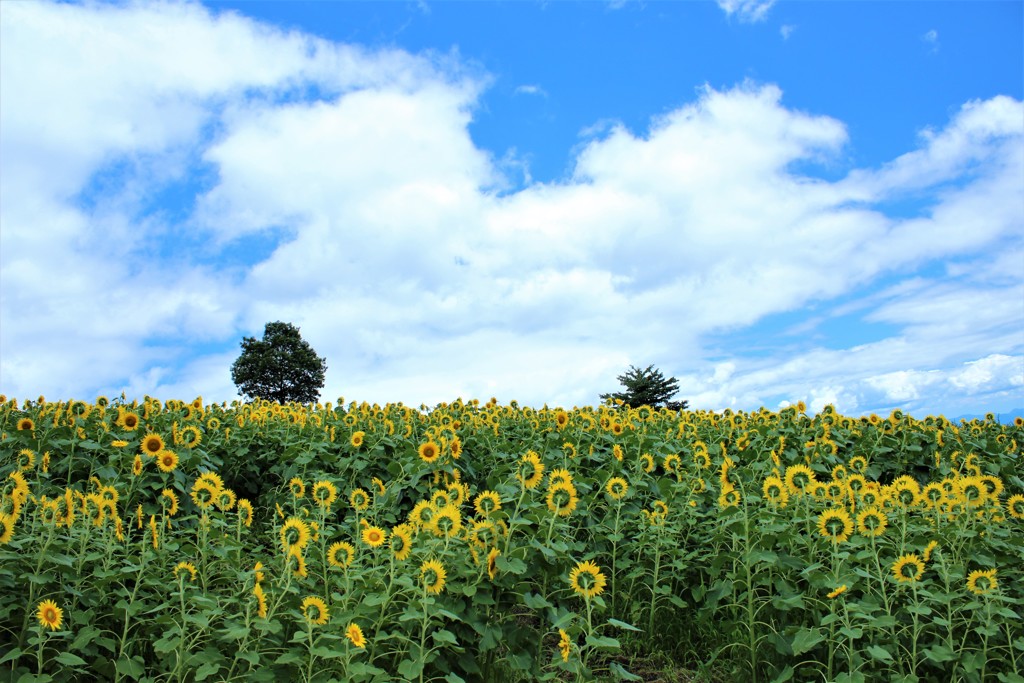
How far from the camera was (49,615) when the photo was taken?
3836 millimetres

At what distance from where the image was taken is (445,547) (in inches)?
154

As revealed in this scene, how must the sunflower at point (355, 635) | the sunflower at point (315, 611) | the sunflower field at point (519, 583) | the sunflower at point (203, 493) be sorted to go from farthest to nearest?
the sunflower at point (203, 493) → the sunflower field at point (519, 583) → the sunflower at point (315, 611) → the sunflower at point (355, 635)

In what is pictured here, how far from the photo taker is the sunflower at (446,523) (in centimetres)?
401

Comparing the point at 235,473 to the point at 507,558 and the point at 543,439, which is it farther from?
the point at 507,558

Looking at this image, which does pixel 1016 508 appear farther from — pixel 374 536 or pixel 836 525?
pixel 374 536

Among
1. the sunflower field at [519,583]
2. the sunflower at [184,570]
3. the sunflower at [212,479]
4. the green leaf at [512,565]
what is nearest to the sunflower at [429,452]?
the sunflower field at [519,583]

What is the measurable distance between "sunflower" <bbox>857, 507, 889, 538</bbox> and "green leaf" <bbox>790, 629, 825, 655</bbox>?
0.77 m

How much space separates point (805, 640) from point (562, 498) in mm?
1509

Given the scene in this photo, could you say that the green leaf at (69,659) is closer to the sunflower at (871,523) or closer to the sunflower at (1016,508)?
the sunflower at (871,523)

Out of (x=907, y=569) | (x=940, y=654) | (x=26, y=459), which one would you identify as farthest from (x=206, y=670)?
(x=26, y=459)

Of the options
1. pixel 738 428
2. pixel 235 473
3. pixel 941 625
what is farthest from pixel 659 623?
pixel 235 473

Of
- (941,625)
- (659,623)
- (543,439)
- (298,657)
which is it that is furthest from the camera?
(543,439)

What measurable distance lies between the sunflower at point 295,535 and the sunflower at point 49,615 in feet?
3.81

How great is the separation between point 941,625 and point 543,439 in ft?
12.9
